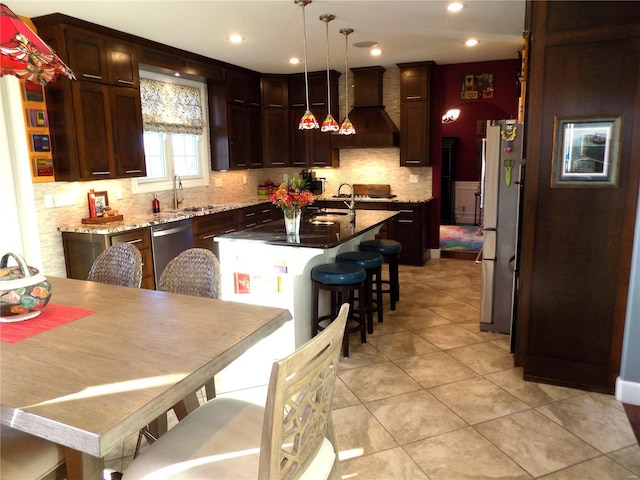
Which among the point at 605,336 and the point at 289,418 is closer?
the point at 289,418

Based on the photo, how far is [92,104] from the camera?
4148 mm

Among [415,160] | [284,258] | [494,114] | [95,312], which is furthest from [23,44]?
[494,114]

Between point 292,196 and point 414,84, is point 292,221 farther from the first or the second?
point 414,84

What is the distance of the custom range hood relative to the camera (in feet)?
20.8

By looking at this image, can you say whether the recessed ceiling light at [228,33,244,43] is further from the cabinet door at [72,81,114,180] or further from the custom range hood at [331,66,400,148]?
the custom range hood at [331,66,400,148]

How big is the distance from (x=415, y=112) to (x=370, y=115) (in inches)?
24.8

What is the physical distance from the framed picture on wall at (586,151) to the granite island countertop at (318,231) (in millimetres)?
1495

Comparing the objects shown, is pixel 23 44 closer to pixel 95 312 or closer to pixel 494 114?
pixel 95 312

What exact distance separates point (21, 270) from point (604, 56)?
10.5ft

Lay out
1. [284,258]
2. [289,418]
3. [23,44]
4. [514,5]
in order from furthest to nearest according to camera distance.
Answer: [514,5] → [284,258] → [23,44] → [289,418]

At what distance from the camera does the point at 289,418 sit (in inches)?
49.4

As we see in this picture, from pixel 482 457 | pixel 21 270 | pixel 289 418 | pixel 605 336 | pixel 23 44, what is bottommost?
pixel 482 457

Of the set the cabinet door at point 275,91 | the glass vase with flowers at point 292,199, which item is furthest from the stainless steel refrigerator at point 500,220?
the cabinet door at point 275,91

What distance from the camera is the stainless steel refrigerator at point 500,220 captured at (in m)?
3.63
